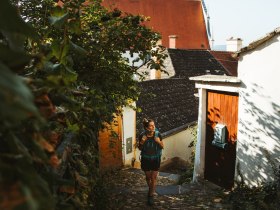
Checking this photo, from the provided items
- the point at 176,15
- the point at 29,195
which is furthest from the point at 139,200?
the point at 176,15

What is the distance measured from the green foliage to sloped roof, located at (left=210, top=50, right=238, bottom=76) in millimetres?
19182

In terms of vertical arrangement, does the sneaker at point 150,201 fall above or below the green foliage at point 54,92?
below

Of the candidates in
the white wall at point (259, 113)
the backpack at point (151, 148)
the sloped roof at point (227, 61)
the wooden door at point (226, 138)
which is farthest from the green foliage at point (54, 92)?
the sloped roof at point (227, 61)

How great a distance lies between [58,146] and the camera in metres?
2.41

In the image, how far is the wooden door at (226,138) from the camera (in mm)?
8281

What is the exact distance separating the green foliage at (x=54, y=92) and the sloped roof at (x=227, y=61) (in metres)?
19.2

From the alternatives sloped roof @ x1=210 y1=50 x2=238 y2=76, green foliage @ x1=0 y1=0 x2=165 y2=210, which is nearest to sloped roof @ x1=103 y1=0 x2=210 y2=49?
sloped roof @ x1=210 y1=50 x2=238 y2=76

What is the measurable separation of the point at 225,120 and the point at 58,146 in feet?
21.9

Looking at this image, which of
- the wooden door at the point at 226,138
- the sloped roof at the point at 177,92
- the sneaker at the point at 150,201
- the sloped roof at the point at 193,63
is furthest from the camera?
the sloped roof at the point at 193,63

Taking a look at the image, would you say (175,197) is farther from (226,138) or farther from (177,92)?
(177,92)

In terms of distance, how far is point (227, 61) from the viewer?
25.3 m

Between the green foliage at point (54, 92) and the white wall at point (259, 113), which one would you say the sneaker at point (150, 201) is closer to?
the green foliage at point (54, 92)

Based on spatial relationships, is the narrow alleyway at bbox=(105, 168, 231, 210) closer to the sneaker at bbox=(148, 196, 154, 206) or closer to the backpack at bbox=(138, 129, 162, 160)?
the sneaker at bbox=(148, 196, 154, 206)

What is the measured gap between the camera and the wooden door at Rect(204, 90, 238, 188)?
27.2 ft
